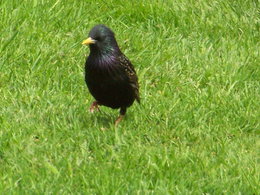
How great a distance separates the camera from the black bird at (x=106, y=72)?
6895 mm

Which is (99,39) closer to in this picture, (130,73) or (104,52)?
(104,52)

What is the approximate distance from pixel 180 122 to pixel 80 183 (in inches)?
61.5

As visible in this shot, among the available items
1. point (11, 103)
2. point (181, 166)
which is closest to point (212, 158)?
point (181, 166)

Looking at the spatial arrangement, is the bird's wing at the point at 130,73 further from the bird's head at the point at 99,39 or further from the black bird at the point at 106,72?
the bird's head at the point at 99,39

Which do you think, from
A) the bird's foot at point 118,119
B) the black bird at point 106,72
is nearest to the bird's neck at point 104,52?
the black bird at point 106,72

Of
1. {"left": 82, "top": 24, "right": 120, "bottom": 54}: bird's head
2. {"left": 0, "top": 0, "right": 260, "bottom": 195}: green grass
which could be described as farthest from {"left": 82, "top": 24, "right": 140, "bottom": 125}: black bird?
{"left": 0, "top": 0, "right": 260, "bottom": 195}: green grass

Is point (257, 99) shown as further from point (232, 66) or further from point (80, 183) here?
point (80, 183)

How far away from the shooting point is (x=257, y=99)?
7.75m

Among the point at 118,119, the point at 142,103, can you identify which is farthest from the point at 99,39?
the point at 142,103

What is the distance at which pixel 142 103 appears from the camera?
757 centimetres

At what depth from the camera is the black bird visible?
689 centimetres

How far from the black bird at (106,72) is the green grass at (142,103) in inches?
9.2

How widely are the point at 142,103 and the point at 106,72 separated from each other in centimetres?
79

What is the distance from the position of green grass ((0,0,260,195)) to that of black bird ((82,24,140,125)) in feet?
0.77
